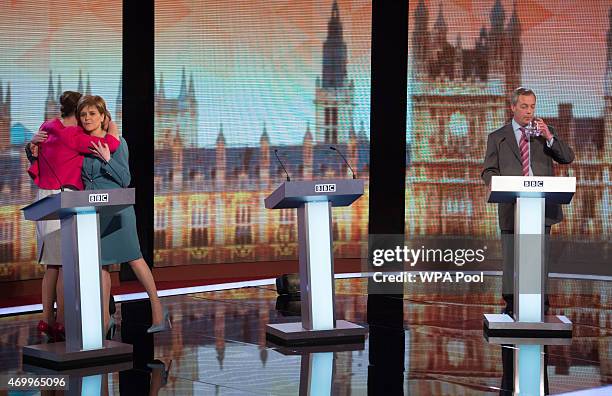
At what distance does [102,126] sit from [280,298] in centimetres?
242

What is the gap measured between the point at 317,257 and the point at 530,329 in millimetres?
1442

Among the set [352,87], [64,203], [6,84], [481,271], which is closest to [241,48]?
[352,87]

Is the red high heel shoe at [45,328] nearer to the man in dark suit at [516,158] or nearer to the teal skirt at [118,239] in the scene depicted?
the teal skirt at [118,239]

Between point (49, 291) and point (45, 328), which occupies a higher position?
point (49, 291)

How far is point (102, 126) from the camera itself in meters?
5.51

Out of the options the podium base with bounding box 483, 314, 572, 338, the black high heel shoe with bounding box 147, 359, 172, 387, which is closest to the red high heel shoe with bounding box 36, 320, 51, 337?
the black high heel shoe with bounding box 147, 359, 172, 387

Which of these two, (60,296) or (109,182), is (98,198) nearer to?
(109,182)

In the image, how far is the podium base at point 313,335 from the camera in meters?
5.63

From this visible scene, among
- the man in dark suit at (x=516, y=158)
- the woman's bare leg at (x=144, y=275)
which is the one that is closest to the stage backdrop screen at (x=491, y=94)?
the man in dark suit at (x=516, y=158)

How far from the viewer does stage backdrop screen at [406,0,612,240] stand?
29.9 feet

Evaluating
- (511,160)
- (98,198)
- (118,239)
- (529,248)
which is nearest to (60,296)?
(118,239)

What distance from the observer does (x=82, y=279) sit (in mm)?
5000

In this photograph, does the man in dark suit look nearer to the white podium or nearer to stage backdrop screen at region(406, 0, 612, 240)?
the white podium

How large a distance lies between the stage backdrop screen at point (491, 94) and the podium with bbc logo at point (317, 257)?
362 centimetres
